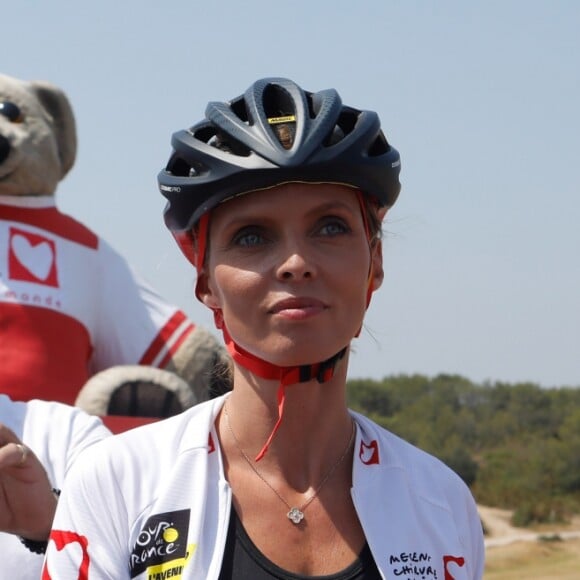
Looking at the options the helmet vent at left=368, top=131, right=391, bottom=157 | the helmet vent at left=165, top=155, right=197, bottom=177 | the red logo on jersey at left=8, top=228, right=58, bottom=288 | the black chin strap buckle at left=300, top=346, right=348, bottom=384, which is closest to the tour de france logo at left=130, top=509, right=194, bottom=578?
the black chin strap buckle at left=300, top=346, right=348, bottom=384

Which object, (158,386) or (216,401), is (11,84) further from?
(216,401)

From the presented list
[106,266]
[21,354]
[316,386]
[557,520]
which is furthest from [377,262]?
[557,520]

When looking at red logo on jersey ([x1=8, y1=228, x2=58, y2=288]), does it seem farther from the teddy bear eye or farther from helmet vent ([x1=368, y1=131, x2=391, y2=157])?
helmet vent ([x1=368, y1=131, x2=391, y2=157])

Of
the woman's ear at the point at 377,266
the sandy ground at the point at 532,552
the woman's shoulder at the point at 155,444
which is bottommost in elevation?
the sandy ground at the point at 532,552

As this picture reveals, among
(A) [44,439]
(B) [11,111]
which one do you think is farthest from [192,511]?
(B) [11,111]

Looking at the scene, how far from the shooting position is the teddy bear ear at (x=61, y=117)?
6.39 m

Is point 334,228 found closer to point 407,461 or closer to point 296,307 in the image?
point 296,307

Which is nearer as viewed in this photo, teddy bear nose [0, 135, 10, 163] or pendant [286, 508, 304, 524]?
pendant [286, 508, 304, 524]

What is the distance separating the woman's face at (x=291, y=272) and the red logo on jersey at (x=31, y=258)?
353cm

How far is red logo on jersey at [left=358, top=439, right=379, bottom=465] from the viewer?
2395 mm

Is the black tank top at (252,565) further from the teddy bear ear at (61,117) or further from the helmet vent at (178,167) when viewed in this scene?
the teddy bear ear at (61,117)

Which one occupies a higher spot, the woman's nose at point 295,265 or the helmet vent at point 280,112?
the helmet vent at point 280,112

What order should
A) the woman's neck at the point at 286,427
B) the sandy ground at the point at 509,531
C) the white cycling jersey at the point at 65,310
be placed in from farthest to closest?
the sandy ground at the point at 509,531, the white cycling jersey at the point at 65,310, the woman's neck at the point at 286,427

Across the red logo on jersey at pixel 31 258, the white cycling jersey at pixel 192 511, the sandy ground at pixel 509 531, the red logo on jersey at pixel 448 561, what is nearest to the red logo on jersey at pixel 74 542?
the white cycling jersey at pixel 192 511
